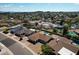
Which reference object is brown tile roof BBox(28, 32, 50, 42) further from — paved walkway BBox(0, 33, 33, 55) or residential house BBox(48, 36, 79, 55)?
Answer: paved walkway BBox(0, 33, 33, 55)

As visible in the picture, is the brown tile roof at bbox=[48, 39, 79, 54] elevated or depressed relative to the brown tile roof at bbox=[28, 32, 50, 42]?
depressed

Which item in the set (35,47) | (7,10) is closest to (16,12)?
(7,10)

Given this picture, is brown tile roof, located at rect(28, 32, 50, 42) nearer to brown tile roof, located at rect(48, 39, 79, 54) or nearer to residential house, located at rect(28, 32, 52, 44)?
residential house, located at rect(28, 32, 52, 44)

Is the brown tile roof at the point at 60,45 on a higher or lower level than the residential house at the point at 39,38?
lower

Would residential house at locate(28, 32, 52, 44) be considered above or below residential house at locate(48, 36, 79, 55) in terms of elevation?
above

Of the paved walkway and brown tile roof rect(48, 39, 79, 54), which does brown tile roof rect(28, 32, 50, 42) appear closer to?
brown tile roof rect(48, 39, 79, 54)

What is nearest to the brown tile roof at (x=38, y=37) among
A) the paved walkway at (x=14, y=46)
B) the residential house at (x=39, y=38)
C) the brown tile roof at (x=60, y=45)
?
the residential house at (x=39, y=38)

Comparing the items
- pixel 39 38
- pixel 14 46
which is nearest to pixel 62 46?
pixel 39 38

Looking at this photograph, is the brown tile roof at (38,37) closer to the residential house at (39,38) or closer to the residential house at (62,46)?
the residential house at (39,38)

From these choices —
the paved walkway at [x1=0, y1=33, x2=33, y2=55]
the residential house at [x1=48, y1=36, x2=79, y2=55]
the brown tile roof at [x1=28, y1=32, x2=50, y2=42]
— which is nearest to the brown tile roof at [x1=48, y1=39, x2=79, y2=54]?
the residential house at [x1=48, y1=36, x2=79, y2=55]
